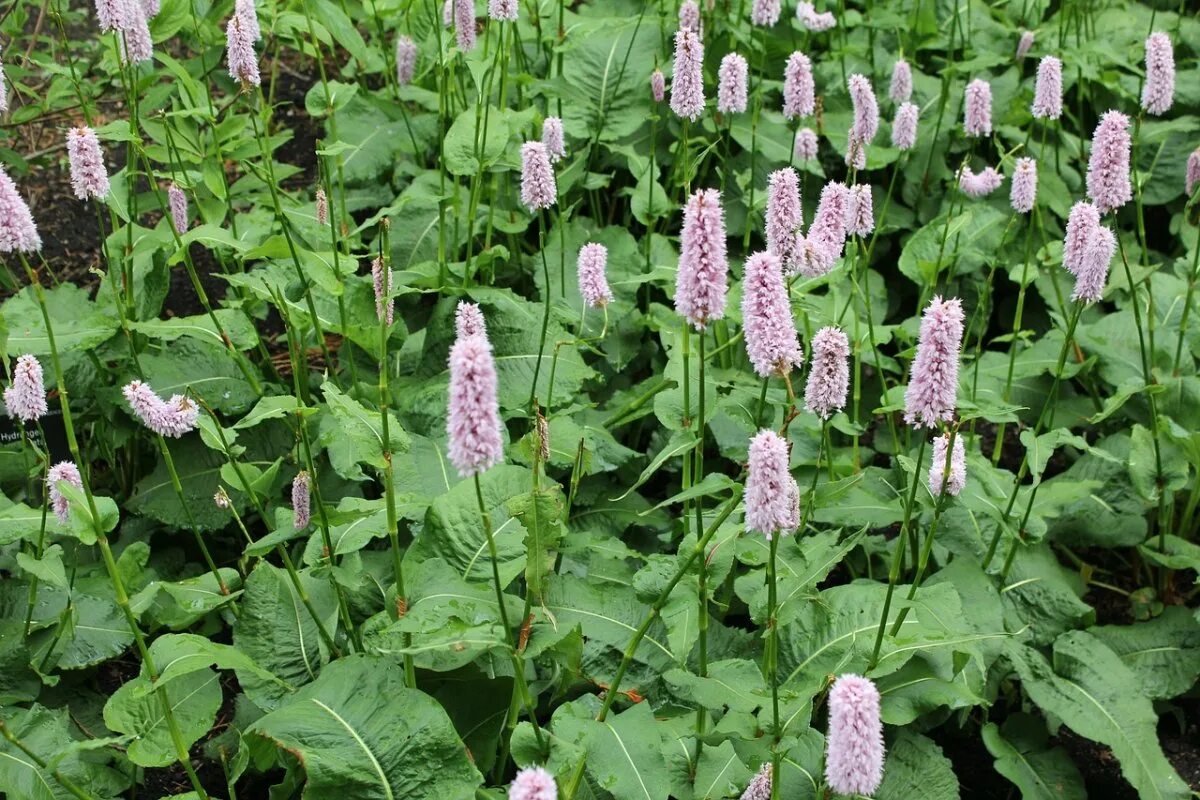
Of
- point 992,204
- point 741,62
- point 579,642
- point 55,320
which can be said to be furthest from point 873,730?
point 992,204

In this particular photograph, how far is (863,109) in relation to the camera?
3.79m

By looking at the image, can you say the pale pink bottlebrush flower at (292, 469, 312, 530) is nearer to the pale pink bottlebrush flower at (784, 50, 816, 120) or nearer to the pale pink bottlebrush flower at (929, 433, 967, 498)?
the pale pink bottlebrush flower at (929, 433, 967, 498)

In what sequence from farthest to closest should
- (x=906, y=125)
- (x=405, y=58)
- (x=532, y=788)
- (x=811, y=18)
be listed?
(x=811, y=18)
(x=405, y=58)
(x=906, y=125)
(x=532, y=788)

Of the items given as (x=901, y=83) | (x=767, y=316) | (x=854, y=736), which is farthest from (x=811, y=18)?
(x=854, y=736)

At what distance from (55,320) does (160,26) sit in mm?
1057

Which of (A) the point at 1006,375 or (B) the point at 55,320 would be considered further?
(A) the point at 1006,375

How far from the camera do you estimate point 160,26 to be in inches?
158

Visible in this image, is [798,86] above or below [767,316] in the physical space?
above

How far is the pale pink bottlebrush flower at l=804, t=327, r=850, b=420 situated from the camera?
8.96 ft

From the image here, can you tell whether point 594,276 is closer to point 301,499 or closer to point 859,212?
point 859,212

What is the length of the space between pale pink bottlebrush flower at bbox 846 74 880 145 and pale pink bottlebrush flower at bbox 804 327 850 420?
1274mm

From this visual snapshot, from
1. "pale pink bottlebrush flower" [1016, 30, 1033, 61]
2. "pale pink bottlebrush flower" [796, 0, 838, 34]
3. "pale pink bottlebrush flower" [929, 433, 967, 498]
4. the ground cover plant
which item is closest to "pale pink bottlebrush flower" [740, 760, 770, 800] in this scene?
the ground cover plant

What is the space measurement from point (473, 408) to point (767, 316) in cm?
70

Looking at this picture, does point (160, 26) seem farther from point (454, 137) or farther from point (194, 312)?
point (194, 312)
